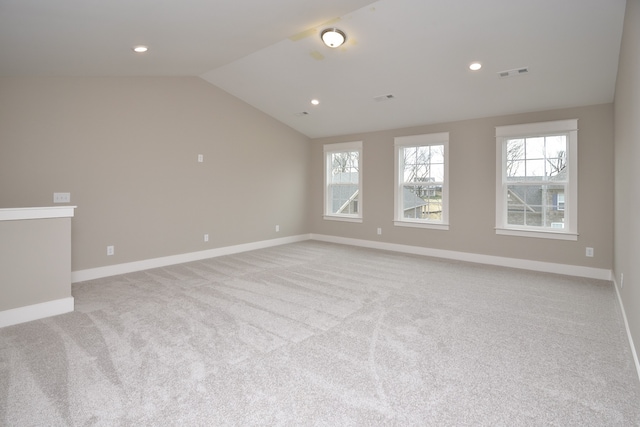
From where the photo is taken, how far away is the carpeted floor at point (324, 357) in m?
1.69

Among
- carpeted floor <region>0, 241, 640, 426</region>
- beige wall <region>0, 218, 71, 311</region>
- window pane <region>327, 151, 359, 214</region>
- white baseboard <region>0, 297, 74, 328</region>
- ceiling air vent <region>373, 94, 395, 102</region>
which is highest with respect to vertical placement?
ceiling air vent <region>373, 94, 395, 102</region>

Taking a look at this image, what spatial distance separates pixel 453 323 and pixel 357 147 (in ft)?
14.2

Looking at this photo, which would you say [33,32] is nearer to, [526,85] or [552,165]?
[526,85]

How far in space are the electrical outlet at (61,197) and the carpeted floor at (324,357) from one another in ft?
3.45

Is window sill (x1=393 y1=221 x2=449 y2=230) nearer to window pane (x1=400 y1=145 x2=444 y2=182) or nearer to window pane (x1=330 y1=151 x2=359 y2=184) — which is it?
window pane (x1=400 y1=145 x2=444 y2=182)

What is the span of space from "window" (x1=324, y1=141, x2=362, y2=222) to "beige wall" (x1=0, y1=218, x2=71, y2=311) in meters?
4.75

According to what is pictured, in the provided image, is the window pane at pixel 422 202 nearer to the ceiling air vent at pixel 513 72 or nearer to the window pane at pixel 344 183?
the window pane at pixel 344 183

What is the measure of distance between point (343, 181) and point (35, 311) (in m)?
5.26

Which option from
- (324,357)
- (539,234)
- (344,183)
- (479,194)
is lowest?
(324,357)

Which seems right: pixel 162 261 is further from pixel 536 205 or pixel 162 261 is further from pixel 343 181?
pixel 536 205

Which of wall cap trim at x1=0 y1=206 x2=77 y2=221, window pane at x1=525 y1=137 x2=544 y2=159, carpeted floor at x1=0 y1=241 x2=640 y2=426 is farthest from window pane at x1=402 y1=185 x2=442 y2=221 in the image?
wall cap trim at x1=0 y1=206 x2=77 y2=221

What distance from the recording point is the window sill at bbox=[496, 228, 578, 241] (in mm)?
4406

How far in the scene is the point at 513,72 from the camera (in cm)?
386

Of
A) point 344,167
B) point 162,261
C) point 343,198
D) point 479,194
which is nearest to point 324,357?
point 162,261
